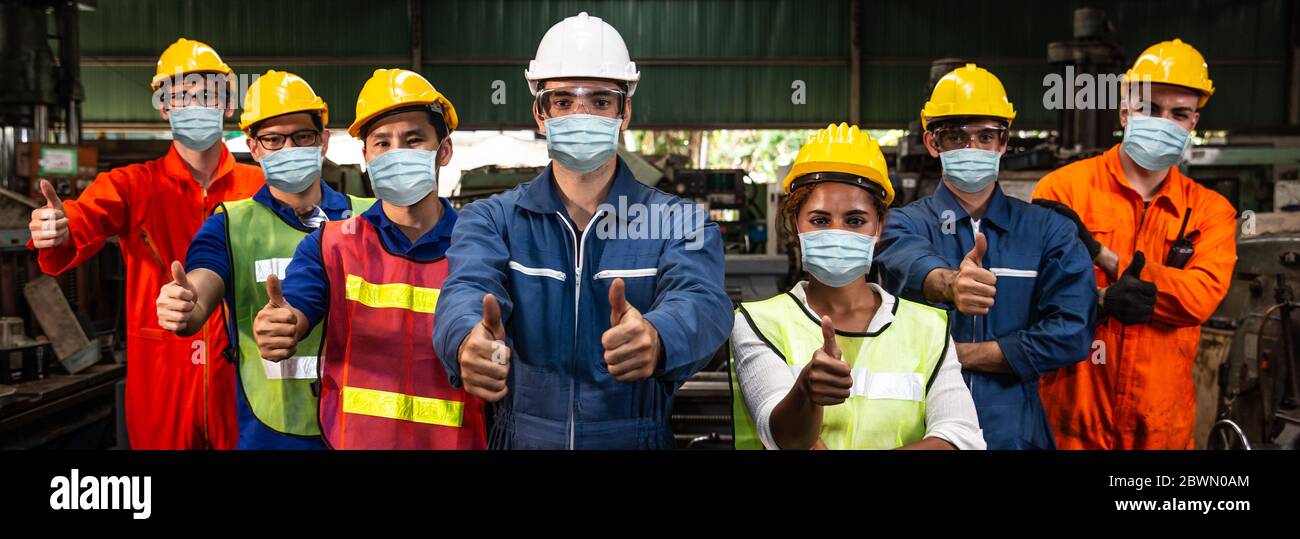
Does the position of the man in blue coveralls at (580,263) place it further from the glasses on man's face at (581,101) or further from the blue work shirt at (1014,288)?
the blue work shirt at (1014,288)

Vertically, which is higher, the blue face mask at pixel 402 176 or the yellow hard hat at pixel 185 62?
the yellow hard hat at pixel 185 62

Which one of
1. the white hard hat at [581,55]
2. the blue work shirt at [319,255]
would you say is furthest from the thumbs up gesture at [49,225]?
the white hard hat at [581,55]

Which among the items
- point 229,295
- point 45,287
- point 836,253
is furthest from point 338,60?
point 836,253

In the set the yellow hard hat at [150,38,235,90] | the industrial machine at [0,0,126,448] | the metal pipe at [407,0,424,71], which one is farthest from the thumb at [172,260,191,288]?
the metal pipe at [407,0,424,71]

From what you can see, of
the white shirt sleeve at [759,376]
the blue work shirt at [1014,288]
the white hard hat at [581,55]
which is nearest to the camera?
the white shirt sleeve at [759,376]

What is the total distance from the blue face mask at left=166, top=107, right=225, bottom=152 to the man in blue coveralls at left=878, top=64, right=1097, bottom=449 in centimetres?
167

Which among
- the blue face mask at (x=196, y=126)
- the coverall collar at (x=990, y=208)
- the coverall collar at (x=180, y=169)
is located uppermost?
the blue face mask at (x=196, y=126)

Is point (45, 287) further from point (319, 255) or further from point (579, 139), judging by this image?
point (579, 139)

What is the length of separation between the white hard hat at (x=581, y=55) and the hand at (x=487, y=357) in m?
0.51

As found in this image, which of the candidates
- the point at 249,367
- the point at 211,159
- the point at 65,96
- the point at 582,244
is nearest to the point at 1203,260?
the point at 582,244

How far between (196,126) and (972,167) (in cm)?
187

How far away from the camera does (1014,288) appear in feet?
6.89

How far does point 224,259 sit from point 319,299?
0.38 m

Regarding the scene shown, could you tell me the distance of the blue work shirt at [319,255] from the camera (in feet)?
6.17
